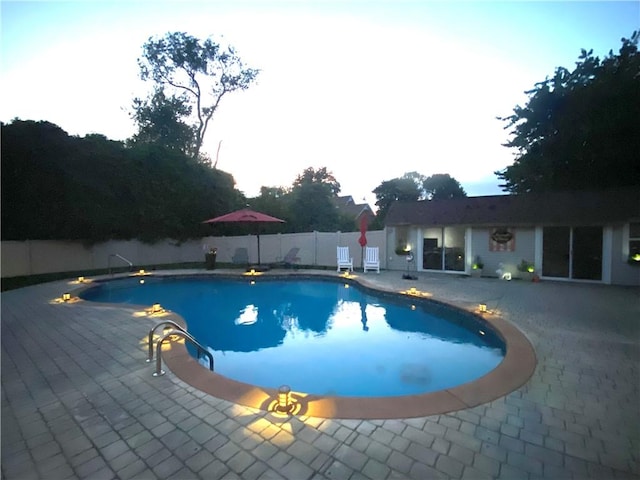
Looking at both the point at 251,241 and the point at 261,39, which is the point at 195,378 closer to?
the point at 261,39

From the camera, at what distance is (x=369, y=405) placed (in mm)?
2873

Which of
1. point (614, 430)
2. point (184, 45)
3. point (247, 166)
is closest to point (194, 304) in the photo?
point (614, 430)

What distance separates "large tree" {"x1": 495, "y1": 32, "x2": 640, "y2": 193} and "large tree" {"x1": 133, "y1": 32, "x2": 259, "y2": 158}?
57.8 feet

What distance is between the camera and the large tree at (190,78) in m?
20.4

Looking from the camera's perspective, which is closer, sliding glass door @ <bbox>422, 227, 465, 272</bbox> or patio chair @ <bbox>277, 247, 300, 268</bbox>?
sliding glass door @ <bbox>422, 227, 465, 272</bbox>

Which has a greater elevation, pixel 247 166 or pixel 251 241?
pixel 247 166

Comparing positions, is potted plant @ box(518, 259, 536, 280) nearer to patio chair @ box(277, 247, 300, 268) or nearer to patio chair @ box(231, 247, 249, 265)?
patio chair @ box(277, 247, 300, 268)

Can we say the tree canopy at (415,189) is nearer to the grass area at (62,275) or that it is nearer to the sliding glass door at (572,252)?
the grass area at (62,275)

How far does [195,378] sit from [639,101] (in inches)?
546

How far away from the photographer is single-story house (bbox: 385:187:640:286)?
991 cm

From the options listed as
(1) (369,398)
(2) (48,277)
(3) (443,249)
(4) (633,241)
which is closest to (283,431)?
(1) (369,398)

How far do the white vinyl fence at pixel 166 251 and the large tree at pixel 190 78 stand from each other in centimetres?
769

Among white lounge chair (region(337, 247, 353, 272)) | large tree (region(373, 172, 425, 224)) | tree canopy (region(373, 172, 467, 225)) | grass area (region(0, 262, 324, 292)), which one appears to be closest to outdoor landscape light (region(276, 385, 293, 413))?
white lounge chair (region(337, 247, 353, 272))

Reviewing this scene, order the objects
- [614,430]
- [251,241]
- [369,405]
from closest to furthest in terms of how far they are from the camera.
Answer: [614,430] < [369,405] < [251,241]
